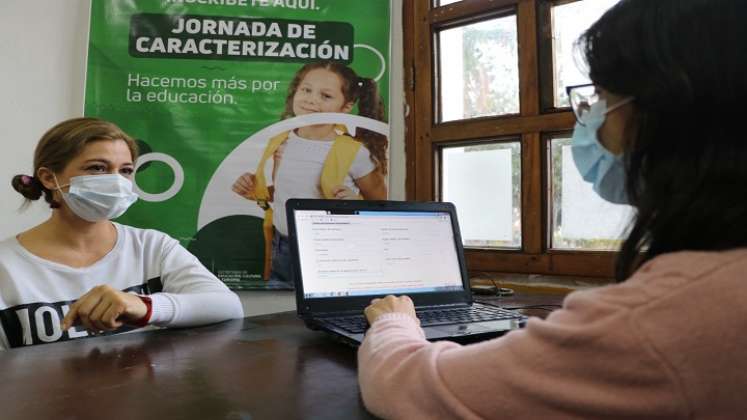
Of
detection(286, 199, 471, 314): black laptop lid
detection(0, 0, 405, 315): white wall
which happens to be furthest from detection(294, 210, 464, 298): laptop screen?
detection(0, 0, 405, 315): white wall

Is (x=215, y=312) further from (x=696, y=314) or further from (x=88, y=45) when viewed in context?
(x=88, y=45)

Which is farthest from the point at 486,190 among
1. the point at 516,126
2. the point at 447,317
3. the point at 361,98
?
the point at 447,317

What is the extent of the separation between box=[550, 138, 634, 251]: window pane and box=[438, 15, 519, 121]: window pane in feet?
0.67

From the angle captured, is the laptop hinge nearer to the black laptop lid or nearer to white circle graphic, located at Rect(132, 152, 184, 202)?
the black laptop lid

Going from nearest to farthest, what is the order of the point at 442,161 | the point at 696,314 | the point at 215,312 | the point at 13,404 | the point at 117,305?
the point at 696,314, the point at 13,404, the point at 117,305, the point at 215,312, the point at 442,161

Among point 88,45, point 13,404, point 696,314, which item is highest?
point 88,45

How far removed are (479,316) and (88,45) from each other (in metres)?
1.40

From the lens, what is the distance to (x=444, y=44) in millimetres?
1760

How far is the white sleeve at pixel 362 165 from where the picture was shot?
66.3 inches

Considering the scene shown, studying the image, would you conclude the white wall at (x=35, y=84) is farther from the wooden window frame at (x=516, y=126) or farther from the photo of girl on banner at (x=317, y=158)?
the wooden window frame at (x=516, y=126)

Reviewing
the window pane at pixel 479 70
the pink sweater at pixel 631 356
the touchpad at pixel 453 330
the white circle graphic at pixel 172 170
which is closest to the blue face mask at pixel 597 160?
the pink sweater at pixel 631 356

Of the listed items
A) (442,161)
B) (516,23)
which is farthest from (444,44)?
(442,161)

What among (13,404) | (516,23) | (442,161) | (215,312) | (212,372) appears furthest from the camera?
(442,161)

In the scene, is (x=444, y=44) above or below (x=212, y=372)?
above
